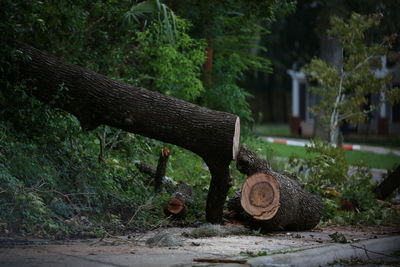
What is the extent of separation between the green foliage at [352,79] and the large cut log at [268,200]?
6773 millimetres

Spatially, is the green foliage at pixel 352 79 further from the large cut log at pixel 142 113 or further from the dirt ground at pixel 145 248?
the dirt ground at pixel 145 248

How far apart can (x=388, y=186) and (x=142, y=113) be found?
5.43m

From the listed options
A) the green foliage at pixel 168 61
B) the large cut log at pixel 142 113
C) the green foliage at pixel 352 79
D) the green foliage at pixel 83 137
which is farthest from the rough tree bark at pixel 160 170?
the green foliage at pixel 352 79

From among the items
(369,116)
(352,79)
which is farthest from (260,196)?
(369,116)

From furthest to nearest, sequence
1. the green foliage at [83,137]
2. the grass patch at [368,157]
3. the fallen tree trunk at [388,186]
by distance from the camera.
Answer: the grass patch at [368,157], the fallen tree trunk at [388,186], the green foliage at [83,137]

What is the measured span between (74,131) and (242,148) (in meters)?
2.51

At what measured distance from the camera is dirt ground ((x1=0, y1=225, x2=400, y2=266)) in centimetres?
609

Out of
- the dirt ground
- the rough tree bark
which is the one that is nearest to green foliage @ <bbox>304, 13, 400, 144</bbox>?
the rough tree bark

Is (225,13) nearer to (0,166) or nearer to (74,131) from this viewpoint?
(74,131)

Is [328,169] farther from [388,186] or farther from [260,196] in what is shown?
[260,196]

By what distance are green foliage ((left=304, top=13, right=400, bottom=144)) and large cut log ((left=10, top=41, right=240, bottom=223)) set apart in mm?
7390

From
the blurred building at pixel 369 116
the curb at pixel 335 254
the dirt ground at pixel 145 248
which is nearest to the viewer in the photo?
the dirt ground at pixel 145 248

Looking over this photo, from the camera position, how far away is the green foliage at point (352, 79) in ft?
51.4

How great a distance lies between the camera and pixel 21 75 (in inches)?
367
